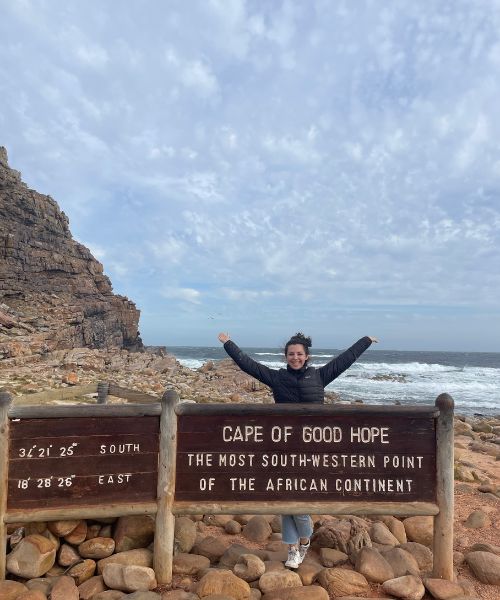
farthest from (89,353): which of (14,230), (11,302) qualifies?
(14,230)

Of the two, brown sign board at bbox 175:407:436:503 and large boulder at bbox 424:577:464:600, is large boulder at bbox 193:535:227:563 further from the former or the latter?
large boulder at bbox 424:577:464:600

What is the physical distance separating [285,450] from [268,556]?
4.19ft

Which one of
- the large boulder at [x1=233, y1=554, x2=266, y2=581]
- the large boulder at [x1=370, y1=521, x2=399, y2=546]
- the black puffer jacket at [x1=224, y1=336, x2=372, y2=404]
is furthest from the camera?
the large boulder at [x1=370, y1=521, x2=399, y2=546]

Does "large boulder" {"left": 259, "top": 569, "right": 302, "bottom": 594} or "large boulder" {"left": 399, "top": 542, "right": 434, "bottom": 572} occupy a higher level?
"large boulder" {"left": 259, "top": 569, "right": 302, "bottom": 594}

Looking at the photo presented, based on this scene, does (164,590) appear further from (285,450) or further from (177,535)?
(285,450)

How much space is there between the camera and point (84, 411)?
411 centimetres

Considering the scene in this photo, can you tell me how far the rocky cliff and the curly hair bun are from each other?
39.8 metres

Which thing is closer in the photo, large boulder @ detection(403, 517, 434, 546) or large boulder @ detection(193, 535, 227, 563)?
large boulder @ detection(193, 535, 227, 563)

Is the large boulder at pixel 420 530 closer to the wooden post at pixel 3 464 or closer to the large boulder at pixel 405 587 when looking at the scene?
the large boulder at pixel 405 587

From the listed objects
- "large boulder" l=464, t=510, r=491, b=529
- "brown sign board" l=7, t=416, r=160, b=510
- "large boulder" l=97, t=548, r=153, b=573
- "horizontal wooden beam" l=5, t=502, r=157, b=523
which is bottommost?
"large boulder" l=464, t=510, r=491, b=529

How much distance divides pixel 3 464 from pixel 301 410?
270 centimetres

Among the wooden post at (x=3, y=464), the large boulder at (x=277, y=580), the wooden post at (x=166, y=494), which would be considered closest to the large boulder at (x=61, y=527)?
the wooden post at (x=3, y=464)

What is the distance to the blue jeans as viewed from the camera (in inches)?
175

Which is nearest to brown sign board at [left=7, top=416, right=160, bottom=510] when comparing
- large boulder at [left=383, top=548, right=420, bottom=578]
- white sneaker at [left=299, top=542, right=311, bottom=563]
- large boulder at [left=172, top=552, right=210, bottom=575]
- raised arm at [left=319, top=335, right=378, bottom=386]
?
large boulder at [left=172, top=552, right=210, bottom=575]
